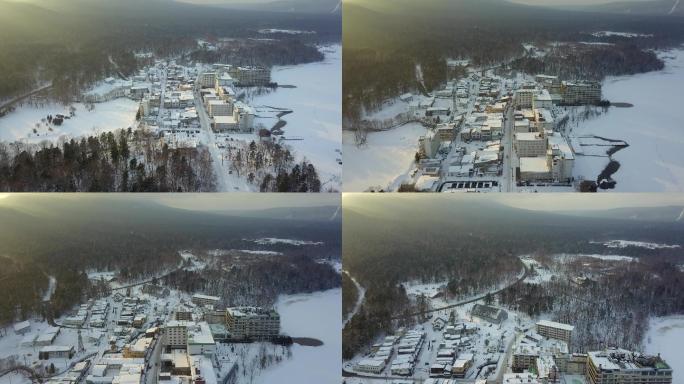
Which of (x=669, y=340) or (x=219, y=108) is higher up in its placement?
(x=219, y=108)

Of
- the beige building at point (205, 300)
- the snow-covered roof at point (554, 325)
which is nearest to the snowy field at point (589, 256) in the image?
the snow-covered roof at point (554, 325)

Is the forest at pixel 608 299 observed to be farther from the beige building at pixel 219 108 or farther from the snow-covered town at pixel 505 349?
the beige building at pixel 219 108

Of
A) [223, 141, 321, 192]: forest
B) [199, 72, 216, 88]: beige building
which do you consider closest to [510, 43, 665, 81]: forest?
[223, 141, 321, 192]: forest

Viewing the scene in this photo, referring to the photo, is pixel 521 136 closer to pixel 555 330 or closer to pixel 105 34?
pixel 555 330

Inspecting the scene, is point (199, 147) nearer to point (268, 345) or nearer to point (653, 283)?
point (268, 345)

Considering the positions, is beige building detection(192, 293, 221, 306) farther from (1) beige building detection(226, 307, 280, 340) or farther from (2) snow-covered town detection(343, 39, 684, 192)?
(2) snow-covered town detection(343, 39, 684, 192)

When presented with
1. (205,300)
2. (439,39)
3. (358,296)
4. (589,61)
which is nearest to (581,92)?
(589,61)

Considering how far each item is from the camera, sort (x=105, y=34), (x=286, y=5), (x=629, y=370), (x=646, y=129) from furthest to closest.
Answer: (x=286, y=5) < (x=105, y=34) < (x=646, y=129) < (x=629, y=370)
